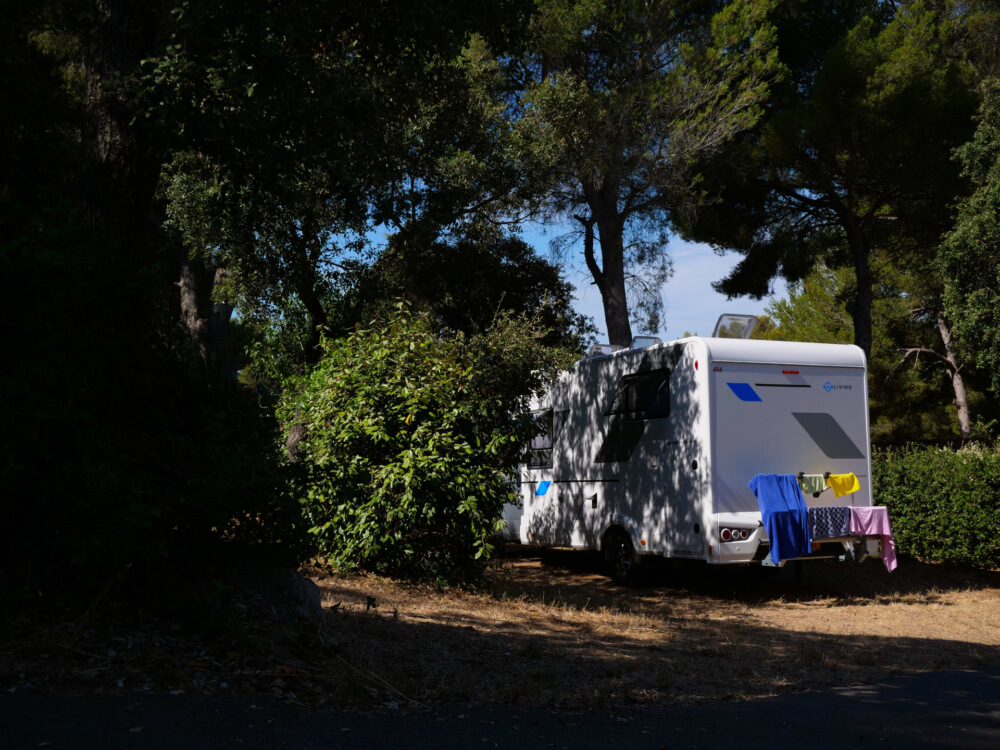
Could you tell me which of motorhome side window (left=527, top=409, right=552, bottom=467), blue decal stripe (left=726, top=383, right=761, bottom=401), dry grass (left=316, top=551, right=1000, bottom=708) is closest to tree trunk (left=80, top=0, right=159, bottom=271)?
dry grass (left=316, top=551, right=1000, bottom=708)

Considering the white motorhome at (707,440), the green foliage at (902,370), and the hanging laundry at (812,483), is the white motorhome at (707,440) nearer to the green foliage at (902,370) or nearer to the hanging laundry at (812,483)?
the hanging laundry at (812,483)

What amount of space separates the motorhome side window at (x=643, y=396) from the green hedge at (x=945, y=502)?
13.1 ft

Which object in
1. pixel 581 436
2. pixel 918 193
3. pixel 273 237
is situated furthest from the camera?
pixel 918 193

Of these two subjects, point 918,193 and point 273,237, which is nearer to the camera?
point 273,237

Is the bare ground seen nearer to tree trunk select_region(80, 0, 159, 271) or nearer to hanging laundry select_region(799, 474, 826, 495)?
hanging laundry select_region(799, 474, 826, 495)

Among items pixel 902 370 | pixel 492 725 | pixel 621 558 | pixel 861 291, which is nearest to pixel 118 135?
pixel 492 725

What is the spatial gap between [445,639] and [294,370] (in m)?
8.62

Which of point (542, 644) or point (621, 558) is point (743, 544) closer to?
point (621, 558)

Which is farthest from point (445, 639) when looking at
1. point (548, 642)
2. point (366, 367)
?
point (366, 367)

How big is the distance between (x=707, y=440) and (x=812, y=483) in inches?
55.5

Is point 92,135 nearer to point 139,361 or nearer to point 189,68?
point 189,68

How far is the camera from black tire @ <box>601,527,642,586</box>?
10.7m

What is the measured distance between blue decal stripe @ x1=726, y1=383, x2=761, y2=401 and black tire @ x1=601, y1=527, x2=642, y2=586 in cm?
218

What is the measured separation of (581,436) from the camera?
11617 millimetres
